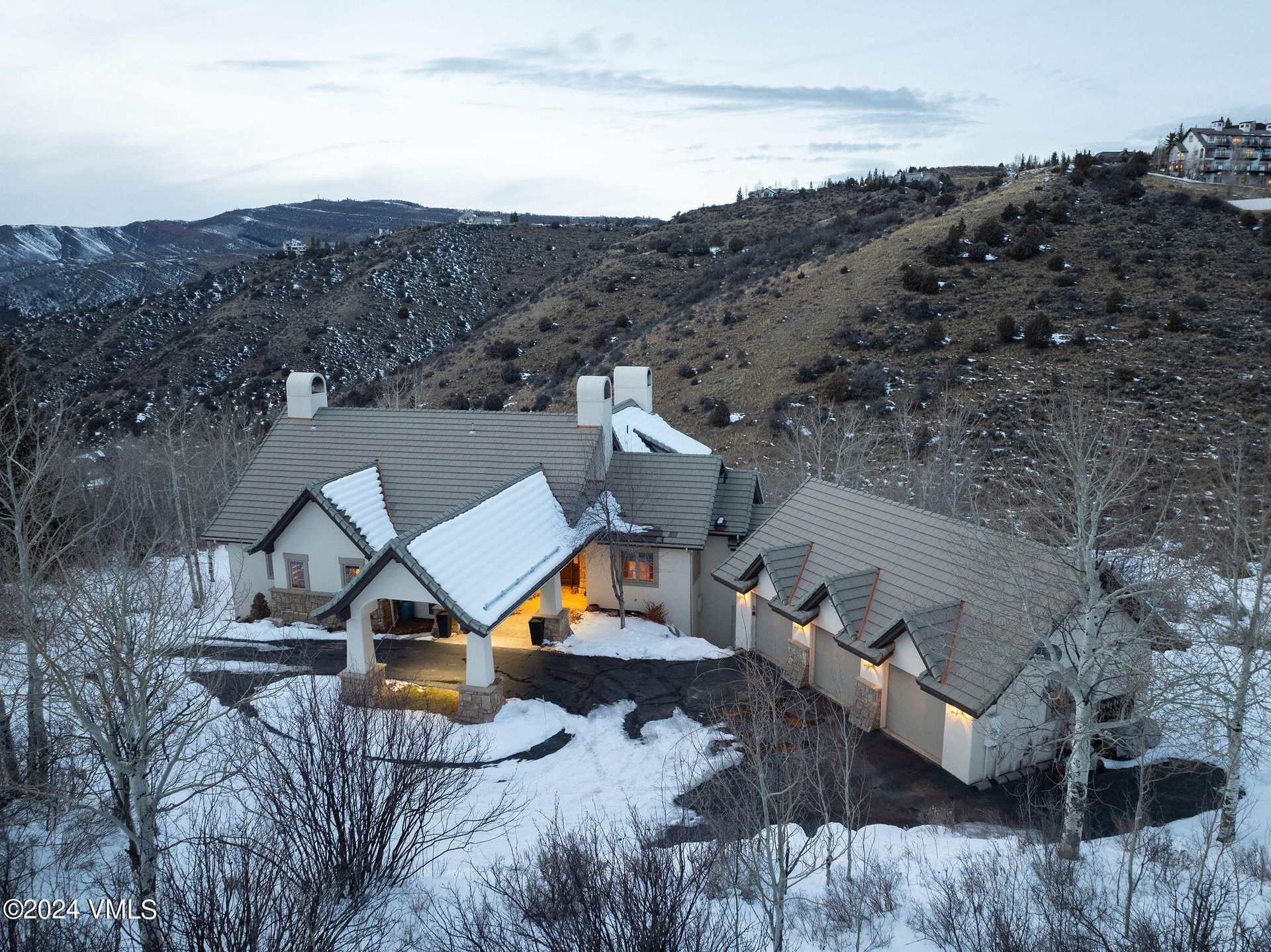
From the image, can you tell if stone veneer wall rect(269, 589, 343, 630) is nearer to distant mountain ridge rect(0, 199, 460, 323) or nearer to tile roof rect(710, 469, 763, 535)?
tile roof rect(710, 469, 763, 535)

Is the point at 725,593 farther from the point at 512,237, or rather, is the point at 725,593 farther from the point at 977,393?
the point at 512,237

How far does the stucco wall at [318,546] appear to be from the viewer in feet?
83.3

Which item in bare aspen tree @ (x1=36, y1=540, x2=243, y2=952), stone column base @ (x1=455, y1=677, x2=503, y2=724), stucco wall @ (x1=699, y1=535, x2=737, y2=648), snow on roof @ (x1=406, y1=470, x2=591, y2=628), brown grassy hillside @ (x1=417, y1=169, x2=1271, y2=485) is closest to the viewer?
bare aspen tree @ (x1=36, y1=540, x2=243, y2=952)

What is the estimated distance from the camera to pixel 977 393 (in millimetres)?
46188

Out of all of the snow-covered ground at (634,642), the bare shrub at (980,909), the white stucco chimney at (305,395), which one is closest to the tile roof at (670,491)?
the snow-covered ground at (634,642)

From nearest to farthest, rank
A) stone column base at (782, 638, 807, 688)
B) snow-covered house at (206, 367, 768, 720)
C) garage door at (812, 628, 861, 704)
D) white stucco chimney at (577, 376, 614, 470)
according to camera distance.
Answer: garage door at (812, 628, 861, 704) → stone column base at (782, 638, 807, 688) → snow-covered house at (206, 367, 768, 720) → white stucco chimney at (577, 376, 614, 470)

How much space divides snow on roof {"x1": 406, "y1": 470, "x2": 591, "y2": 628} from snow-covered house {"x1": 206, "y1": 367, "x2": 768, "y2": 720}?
7cm

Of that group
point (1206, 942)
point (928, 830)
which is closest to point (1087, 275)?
point (928, 830)

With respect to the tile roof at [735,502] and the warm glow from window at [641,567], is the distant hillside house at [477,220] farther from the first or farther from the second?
the warm glow from window at [641,567]

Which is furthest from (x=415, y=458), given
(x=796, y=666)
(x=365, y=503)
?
(x=796, y=666)

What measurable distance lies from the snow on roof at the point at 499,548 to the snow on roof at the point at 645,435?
5794mm

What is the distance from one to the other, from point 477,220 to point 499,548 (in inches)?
3916

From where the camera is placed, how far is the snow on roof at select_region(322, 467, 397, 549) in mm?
24844

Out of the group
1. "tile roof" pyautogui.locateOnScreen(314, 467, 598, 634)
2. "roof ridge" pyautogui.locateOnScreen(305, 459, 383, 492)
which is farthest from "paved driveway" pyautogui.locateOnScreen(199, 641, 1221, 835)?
"roof ridge" pyautogui.locateOnScreen(305, 459, 383, 492)
